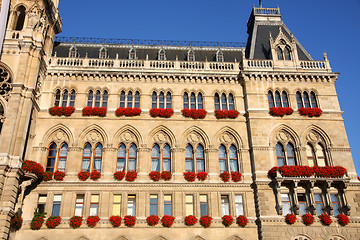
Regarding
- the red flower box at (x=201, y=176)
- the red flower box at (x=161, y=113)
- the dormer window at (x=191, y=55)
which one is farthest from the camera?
the dormer window at (x=191, y=55)

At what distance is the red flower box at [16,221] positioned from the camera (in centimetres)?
2298

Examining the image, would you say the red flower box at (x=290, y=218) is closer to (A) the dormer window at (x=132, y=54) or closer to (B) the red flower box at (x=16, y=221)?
(B) the red flower box at (x=16, y=221)

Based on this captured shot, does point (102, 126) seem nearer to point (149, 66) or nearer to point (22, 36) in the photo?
point (149, 66)

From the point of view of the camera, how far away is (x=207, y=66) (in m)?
31.3

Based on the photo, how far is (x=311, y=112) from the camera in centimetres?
2919

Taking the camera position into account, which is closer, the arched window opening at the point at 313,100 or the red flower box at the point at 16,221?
the red flower box at the point at 16,221

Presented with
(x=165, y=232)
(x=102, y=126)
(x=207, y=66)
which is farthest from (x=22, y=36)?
(x=165, y=232)

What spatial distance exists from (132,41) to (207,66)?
30.8ft

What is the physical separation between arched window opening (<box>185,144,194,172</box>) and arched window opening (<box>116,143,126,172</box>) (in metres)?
5.18

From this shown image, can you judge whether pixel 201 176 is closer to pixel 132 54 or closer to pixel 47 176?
pixel 47 176

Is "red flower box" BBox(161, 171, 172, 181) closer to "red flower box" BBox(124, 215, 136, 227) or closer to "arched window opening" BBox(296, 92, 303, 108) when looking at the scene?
"red flower box" BBox(124, 215, 136, 227)

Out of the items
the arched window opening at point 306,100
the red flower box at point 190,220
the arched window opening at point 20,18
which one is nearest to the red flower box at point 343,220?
the arched window opening at point 306,100

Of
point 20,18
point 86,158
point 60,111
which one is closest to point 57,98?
point 60,111

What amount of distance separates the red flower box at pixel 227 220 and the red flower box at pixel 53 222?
1219 centimetres
